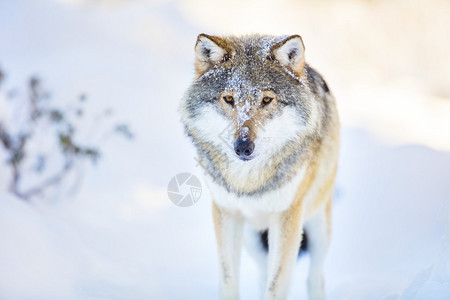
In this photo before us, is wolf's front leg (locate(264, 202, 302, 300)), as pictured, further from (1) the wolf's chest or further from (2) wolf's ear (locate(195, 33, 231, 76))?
(2) wolf's ear (locate(195, 33, 231, 76))

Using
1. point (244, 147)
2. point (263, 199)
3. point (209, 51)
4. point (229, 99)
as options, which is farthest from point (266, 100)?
point (263, 199)

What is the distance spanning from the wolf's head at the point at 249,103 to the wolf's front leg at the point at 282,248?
35 centimetres

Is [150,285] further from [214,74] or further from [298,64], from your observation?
[298,64]

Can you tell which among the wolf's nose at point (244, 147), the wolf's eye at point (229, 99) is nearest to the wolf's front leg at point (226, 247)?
the wolf's nose at point (244, 147)

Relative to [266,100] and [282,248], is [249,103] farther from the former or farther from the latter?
[282,248]

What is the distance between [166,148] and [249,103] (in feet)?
15.4

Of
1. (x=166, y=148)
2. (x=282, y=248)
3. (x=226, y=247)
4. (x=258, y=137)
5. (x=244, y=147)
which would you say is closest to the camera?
(x=244, y=147)

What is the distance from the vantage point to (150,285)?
165 inches

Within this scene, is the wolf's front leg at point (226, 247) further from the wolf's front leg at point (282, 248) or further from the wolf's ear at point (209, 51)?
the wolf's ear at point (209, 51)

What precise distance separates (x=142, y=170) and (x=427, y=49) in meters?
5.29

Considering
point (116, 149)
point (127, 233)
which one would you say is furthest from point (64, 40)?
point (127, 233)

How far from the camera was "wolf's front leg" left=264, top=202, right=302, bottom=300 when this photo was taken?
3.14 meters

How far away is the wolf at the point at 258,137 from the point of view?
9.38 ft

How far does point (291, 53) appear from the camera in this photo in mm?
3018
